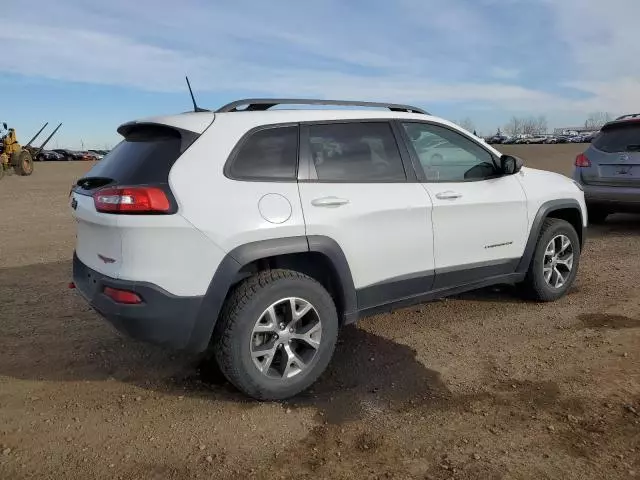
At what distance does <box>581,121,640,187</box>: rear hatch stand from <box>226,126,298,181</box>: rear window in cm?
640

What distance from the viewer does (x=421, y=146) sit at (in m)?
4.20

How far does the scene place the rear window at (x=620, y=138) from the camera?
812cm

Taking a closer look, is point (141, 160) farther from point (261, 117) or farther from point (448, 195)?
point (448, 195)

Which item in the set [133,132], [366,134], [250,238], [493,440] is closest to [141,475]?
[250,238]

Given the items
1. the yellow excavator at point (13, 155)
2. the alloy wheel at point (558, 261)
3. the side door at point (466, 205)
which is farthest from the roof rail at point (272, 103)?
the yellow excavator at point (13, 155)

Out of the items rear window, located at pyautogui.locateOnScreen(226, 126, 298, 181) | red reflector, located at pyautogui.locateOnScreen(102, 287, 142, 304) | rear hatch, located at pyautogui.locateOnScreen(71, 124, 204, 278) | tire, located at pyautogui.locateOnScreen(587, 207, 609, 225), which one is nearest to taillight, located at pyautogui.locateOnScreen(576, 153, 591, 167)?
tire, located at pyautogui.locateOnScreen(587, 207, 609, 225)

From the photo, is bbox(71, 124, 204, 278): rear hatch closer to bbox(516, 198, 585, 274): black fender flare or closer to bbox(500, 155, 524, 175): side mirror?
bbox(500, 155, 524, 175): side mirror

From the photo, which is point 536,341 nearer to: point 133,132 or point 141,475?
point 141,475

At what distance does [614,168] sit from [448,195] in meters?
5.36

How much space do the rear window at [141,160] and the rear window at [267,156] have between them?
14.2 inches

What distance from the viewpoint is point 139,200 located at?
9.81ft

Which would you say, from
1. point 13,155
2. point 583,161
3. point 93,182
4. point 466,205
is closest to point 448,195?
point 466,205

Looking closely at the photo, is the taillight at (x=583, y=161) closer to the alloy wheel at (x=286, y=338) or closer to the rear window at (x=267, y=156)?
the rear window at (x=267, y=156)

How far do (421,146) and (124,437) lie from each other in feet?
9.29
